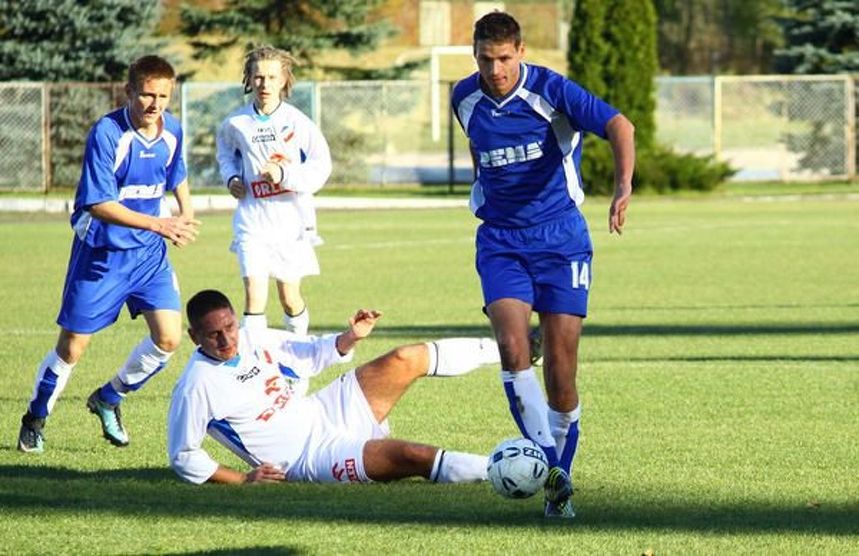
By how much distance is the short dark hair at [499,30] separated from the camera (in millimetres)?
8141

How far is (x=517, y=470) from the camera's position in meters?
7.75

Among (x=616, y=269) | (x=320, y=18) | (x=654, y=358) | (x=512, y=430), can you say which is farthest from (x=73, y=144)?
(x=512, y=430)

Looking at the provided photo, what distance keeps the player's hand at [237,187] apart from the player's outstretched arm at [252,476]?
4.47 m

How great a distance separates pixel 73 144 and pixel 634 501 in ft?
110

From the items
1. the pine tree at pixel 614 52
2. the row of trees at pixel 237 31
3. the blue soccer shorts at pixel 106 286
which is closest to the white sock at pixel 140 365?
the blue soccer shorts at pixel 106 286

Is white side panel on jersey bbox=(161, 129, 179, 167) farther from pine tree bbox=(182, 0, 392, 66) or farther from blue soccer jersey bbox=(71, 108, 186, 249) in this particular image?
pine tree bbox=(182, 0, 392, 66)

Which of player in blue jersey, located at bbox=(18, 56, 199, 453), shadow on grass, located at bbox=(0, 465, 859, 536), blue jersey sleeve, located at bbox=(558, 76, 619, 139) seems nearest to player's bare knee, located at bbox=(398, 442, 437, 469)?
shadow on grass, located at bbox=(0, 465, 859, 536)

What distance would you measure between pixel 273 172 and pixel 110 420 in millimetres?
2786

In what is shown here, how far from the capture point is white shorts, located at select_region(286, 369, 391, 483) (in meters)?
8.73

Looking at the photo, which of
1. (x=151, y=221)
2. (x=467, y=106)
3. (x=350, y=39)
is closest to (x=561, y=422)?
(x=467, y=106)

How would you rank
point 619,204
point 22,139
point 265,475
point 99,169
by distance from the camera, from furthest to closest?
1. point 22,139
2. point 99,169
3. point 265,475
4. point 619,204

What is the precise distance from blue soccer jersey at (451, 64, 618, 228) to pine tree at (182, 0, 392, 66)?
3779 cm

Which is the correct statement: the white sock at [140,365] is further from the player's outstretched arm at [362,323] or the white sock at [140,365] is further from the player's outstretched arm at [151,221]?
the player's outstretched arm at [362,323]

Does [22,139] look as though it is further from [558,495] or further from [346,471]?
[558,495]
